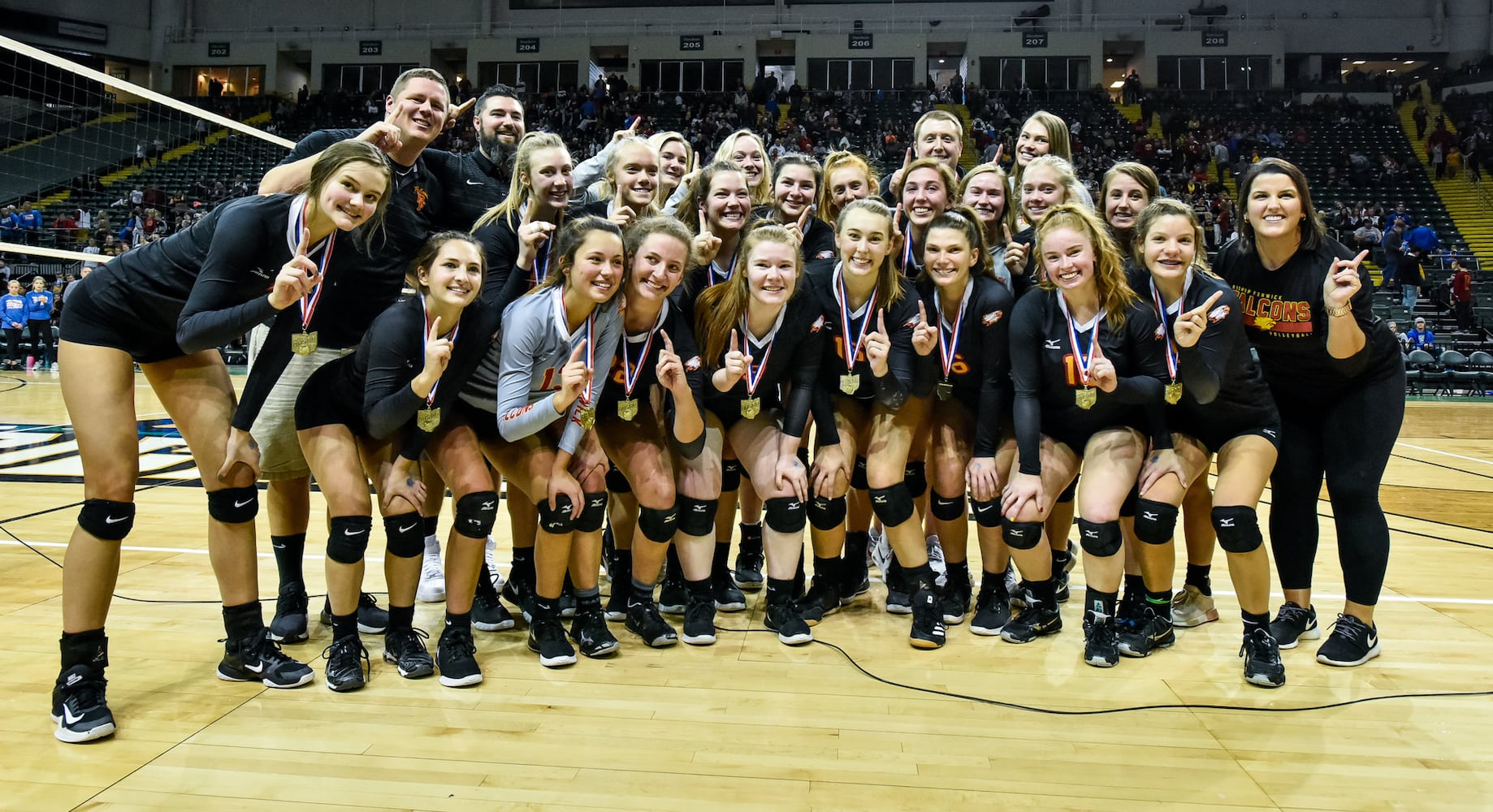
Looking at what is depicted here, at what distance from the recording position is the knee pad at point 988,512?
3.73m

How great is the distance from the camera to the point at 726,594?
4223 millimetres

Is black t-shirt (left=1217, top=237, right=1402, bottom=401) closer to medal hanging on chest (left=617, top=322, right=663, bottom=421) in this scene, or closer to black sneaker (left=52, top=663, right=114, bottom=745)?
medal hanging on chest (left=617, top=322, right=663, bottom=421)

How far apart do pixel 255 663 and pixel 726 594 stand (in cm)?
190

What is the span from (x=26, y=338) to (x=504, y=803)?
1861 centimetres

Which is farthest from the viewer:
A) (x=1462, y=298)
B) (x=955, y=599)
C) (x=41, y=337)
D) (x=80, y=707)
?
(x=1462, y=298)

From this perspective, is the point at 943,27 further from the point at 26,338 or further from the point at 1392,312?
the point at 26,338

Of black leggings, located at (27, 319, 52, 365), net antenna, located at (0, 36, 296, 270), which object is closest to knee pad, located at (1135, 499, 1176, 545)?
black leggings, located at (27, 319, 52, 365)

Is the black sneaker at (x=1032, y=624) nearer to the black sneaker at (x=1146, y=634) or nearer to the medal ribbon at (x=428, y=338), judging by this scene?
the black sneaker at (x=1146, y=634)

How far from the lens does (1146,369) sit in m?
3.54

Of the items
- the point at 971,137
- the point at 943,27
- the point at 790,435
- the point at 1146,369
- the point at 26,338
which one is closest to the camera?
the point at 1146,369

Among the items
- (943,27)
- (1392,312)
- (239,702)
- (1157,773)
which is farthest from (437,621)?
(943,27)

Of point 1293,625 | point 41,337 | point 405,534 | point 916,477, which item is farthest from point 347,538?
point 41,337

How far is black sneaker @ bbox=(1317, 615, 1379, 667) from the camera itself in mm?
3488

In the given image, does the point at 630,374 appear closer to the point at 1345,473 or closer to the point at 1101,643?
the point at 1101,643
